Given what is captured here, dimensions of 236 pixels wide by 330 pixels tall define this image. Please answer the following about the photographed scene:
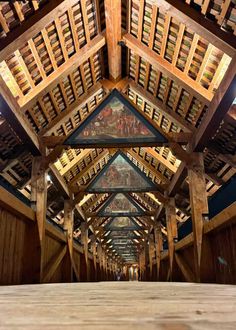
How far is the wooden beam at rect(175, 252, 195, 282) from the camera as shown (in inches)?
342

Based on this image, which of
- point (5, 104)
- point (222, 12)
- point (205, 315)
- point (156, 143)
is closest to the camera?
point (205, 315)

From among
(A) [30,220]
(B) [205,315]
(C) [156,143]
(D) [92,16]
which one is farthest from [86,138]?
(B) [205,315]

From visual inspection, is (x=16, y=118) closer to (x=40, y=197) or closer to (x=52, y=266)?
(x=40, y=197)

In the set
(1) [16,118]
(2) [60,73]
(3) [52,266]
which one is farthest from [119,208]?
(1) [16,118]

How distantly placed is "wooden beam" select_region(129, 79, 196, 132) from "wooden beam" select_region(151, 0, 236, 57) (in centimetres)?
333

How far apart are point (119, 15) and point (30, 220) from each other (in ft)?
16.4

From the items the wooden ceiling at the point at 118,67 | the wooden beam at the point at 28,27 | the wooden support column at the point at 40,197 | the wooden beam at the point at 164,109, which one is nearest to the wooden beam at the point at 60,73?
the wooden ceiling at the point at 118,67

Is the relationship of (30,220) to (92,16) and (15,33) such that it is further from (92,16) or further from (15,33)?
(92,16)

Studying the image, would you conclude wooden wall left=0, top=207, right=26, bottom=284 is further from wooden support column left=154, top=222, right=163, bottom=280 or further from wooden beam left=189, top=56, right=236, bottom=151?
wooden support column left=154, top=222, right=163, bottom=280

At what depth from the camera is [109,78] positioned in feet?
35.4

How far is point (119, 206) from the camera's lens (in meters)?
15.6

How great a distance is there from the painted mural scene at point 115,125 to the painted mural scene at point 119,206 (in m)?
7.45

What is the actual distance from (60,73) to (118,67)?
2500mm

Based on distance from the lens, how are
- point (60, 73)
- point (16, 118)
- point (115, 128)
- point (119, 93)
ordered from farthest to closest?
1. point (119, 93)
2. point (115, 128)
3. point (60, 73)
4. point (16, 118)
